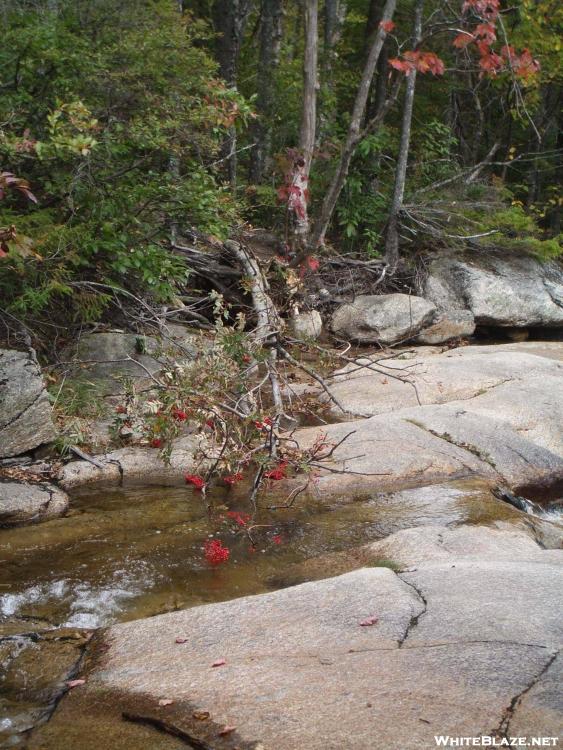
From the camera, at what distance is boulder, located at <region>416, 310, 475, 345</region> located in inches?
496

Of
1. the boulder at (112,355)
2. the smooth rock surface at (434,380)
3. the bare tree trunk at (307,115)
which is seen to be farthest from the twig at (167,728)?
the bare tree trunk at (307,115)

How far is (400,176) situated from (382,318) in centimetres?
295

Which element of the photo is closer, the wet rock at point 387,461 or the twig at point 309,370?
the wet rock at point 387,461

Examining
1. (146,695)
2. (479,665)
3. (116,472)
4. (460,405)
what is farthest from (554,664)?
(460,405)

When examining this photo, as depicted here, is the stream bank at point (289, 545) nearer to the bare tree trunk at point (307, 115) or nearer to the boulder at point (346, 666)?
the boulder at point (346, 666)

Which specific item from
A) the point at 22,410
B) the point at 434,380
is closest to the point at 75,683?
the point at 22,410

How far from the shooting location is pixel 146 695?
3.11m

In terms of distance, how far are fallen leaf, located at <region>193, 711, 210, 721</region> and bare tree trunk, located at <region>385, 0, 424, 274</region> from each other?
1151cm

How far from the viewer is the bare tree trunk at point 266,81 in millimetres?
13805

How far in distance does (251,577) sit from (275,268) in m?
7.38

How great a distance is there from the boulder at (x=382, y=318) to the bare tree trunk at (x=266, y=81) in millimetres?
3695

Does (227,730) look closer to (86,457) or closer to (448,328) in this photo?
(86,457)

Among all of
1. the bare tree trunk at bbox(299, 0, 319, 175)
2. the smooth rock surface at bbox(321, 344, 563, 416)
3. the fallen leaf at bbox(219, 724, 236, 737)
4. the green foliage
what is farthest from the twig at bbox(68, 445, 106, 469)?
the bare tree trunk at bbox(299, 0, 319, 175)

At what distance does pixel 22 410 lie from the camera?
650 centimetres
